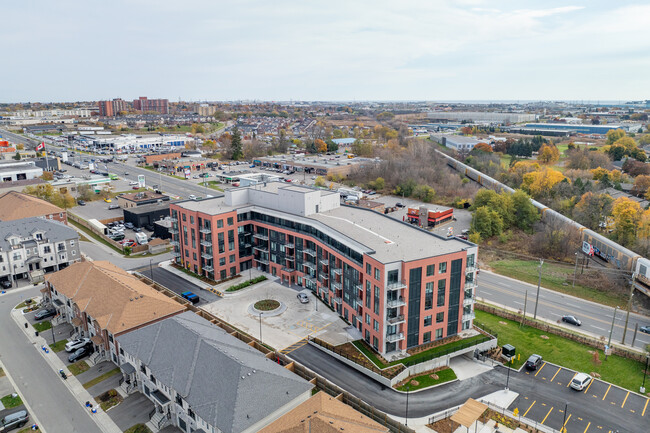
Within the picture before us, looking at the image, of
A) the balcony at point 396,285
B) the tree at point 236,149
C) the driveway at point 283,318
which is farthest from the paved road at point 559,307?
the tree at point 236,149

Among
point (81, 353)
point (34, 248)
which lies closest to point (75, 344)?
point (81, 353)

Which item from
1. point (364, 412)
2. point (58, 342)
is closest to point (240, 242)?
point (58, 342)

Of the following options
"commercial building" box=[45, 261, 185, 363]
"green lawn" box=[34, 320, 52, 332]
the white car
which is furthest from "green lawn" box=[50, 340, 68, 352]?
"green lawn" box=[34, 320, 52, 332]

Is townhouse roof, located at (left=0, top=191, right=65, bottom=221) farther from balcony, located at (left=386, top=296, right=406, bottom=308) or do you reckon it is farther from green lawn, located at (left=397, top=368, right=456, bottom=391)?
green lawn, located at (left=397, top=368, right=456, bottom=391)

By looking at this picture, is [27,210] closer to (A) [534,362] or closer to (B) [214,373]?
(B) [214,373]

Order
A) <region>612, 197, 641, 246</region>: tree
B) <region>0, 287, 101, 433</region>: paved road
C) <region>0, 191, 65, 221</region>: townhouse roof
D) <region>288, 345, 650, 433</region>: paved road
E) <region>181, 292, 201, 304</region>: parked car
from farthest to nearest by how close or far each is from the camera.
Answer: <region>0, 191, 65, 221</region>: townhouse roof < <region>612, 197, 641, 246</region>: tree < <region>181, 292, 201, 304</region>: parked car < <region>288, 345, 650, 433</region>: paved road < <region>0, 287, 101, 433</region>: paved road
